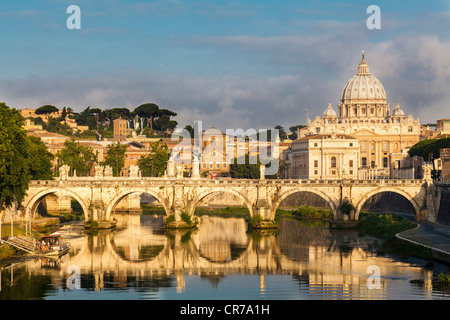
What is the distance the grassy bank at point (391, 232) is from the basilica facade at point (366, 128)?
55.1 meters

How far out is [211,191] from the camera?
66438 millimetres

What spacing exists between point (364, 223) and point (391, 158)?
63.0 metres

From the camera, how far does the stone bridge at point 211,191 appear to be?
216ft

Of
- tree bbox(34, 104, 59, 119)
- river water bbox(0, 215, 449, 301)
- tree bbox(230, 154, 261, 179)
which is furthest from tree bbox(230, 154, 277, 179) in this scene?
tree bbox(34, 104, 59, 119)

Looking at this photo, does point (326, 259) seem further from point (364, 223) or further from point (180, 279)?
point (364, 223)

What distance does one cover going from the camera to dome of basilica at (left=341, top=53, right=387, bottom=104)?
17988 centimetres

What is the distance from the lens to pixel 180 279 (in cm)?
4303

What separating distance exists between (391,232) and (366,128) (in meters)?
108

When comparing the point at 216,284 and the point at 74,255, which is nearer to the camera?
the point at 216,284

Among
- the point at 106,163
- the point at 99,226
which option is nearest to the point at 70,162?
the point at 106,163

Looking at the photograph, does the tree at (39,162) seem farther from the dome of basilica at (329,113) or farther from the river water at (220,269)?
the dome of basilica at (329,113)

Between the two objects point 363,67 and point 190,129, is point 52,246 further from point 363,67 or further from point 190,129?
point 363,67

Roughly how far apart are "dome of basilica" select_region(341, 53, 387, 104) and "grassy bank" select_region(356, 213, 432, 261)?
111 m

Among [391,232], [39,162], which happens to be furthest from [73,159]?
[391,232]
